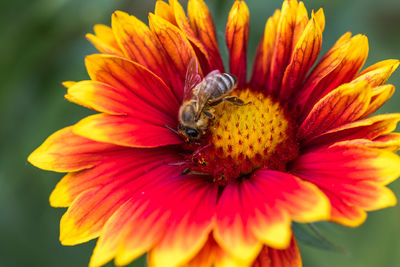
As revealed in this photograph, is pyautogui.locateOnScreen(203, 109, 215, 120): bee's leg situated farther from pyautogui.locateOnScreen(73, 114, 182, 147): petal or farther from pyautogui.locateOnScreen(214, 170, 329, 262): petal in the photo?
pyautogui.locateOnScreen(214, 170, 329, 262): petal

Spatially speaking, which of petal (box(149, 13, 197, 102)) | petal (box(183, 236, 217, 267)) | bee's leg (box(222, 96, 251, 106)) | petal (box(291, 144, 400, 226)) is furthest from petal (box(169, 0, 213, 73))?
petal (box(183, 236, 217, 267))

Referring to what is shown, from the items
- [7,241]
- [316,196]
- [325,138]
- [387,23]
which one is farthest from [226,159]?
[387,23]

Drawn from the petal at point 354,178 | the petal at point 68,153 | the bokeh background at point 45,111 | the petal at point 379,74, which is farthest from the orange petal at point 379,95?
the bokeh background at point 45,111

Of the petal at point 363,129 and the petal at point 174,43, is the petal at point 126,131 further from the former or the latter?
the petal at point 363,129

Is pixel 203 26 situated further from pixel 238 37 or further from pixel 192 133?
pixel 192 133

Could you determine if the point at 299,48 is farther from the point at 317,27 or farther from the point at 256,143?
the point at 256,143
